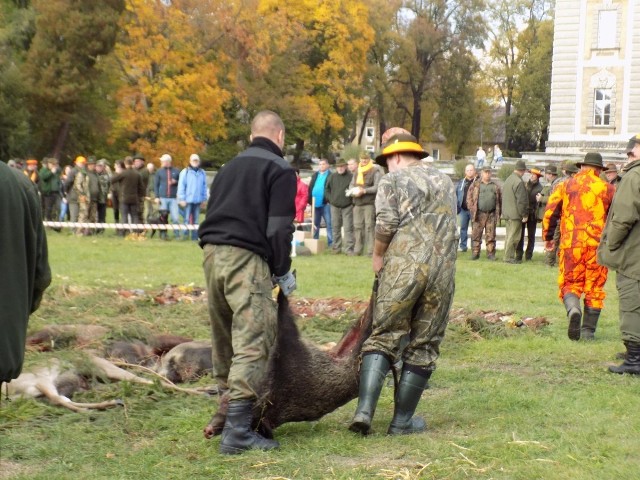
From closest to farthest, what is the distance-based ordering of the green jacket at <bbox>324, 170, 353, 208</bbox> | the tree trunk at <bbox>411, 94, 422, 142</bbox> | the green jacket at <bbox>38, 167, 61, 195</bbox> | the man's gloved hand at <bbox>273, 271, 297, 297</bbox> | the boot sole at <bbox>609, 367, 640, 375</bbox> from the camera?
the man's gloved hand at <bbox>273, 271, 297, 297</bbox>
the boot sole at <bbox>609, 367, 640, 375</bbox>
the green jacket at <bbox>324, 170, 353, 208</bbox>
the green jacket at <bbox>38, 167, 61, 195</bbox>
the tree trunk at <bbox>411, 94, 422, 142</bbox>

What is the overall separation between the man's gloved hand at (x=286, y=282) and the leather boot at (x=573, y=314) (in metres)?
4.37

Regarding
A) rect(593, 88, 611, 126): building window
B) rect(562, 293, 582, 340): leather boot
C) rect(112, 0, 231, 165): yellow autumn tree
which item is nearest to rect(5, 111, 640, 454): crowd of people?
rect(562, 293, 582, 340): leather boot


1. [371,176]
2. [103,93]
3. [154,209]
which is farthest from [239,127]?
[371,176]

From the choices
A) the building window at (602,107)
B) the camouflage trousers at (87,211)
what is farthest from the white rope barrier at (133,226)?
the building window at (602,107)

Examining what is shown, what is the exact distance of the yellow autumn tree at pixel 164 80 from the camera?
3775 cm

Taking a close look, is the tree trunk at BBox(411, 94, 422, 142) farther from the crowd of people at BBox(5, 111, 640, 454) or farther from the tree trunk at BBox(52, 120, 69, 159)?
the crowd of people at BBox(5, 111, 640, 454)

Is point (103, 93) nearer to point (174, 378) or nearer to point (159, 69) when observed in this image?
point (159, 69)

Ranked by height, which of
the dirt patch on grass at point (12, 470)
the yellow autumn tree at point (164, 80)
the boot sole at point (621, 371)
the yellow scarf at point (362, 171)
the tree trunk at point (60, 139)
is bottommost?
the dirt patch on grass at point (12, 470)

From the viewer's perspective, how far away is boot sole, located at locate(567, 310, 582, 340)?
30.5ft

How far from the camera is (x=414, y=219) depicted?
6.11 meters

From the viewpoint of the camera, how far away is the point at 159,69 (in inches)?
1534

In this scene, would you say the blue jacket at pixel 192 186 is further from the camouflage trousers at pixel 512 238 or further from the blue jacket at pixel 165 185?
the camouflage trousers at pixel 512 238

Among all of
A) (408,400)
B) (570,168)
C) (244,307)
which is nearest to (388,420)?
(408,400)

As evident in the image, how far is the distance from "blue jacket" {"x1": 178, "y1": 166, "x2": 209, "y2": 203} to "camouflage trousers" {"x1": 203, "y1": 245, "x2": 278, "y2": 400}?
16178 millimetres
